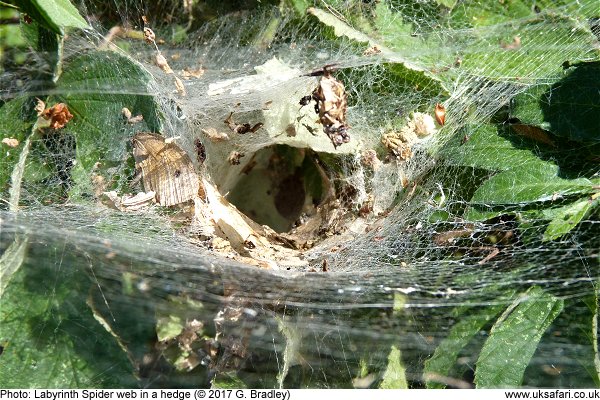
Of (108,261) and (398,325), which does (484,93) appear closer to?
(398,325)

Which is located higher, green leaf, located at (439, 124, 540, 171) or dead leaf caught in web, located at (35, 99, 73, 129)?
dead leaf caught in web, located at (35, 99, 73, 129)

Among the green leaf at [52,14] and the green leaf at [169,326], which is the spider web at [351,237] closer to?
the green leaf at [169,326]

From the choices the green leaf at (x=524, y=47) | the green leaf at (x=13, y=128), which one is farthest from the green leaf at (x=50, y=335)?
the green leaf at (x=524, y=47)

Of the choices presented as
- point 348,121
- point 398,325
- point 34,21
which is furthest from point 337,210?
point 34,21

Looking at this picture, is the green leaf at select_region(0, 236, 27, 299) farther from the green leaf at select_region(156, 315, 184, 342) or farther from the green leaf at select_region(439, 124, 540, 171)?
the green leaf at select_region(439, 124, 540, 171)

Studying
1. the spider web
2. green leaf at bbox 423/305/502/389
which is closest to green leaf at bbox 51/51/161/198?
the spider web

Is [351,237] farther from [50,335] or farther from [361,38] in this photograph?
[50,335]

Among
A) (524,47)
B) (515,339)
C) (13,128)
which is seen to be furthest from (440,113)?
(13,128)
